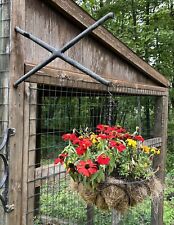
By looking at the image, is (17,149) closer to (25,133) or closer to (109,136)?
(25,133)

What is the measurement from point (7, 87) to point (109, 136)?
696mm

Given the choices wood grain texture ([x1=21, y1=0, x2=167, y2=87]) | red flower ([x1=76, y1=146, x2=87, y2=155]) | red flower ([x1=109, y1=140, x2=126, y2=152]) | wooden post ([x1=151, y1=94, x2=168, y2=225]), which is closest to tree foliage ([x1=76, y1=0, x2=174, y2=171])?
wooden post ([x1=151, y1=94, x2=168, y2=225])

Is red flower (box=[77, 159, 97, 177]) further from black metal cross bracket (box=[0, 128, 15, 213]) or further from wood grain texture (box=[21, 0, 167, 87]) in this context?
wood grain texture (box=[21, 0, 167, 87])

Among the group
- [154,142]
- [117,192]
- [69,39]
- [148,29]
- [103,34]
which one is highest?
[148,29]

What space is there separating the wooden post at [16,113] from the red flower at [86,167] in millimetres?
349

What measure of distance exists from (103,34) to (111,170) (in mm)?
1235

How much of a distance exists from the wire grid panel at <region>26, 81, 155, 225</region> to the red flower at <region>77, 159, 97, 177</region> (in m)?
0.33

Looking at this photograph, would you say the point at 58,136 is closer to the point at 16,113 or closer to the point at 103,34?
the point at 103,34

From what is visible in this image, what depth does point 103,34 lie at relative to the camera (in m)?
2.60

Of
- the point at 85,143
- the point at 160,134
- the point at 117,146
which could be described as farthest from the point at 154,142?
the point at 85,143

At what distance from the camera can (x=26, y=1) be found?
1862mm

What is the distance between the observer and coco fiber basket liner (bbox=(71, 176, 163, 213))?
6.42 ft

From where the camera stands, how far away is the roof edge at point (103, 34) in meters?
2.12

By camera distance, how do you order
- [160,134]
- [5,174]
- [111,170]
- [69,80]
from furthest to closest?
[160,134], [69,80], [111,170], [5,174]
